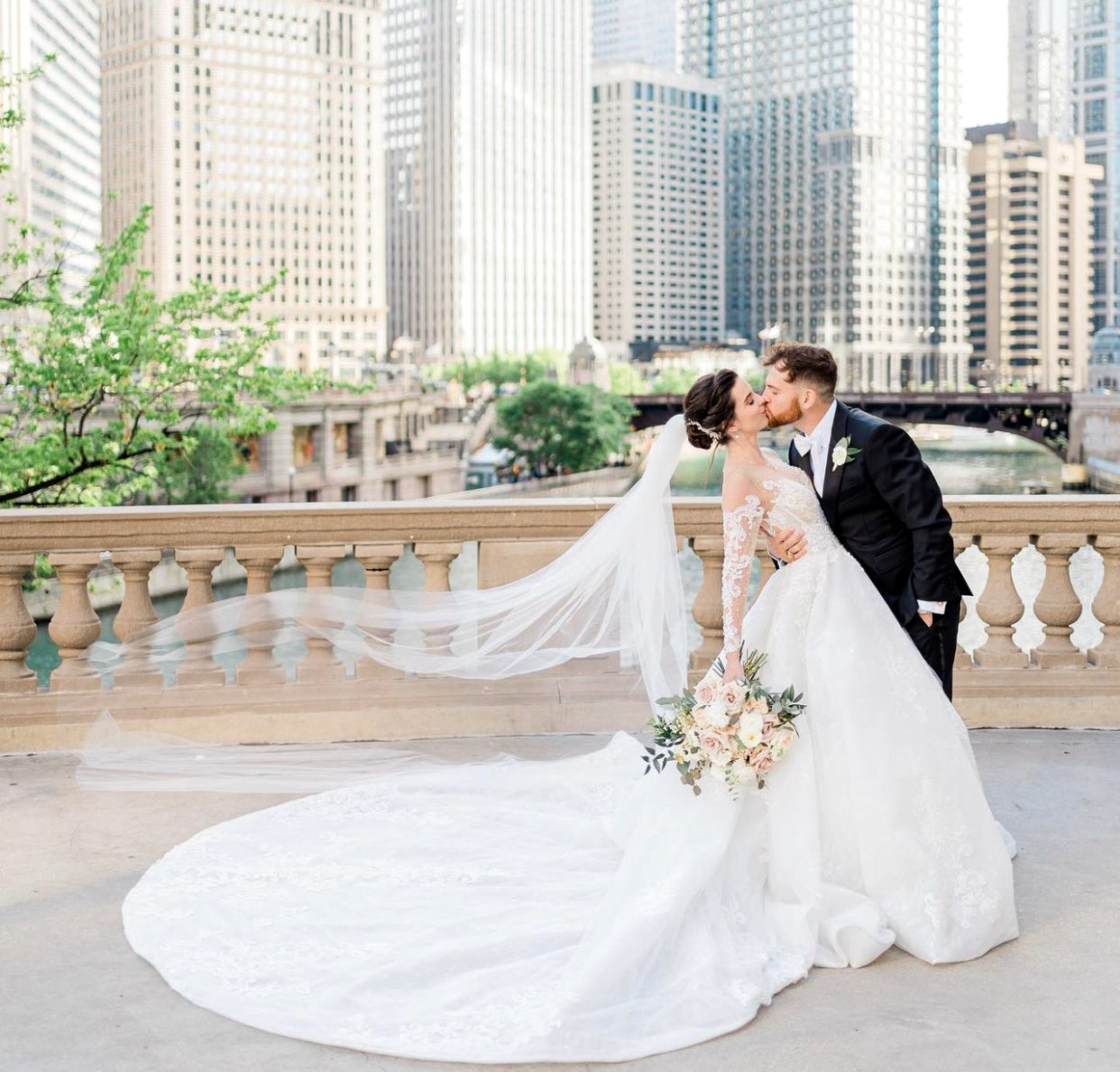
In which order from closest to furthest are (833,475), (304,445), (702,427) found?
(702,427)
(833,475)
(304,445)

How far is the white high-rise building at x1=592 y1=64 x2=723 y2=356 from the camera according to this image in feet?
613

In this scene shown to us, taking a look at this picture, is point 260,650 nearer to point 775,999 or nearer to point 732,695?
point 732,695

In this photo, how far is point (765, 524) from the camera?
4.71m

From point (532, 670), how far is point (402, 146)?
16762 centimetres

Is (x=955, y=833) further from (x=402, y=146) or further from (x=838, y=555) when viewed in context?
(x=402, y=146)

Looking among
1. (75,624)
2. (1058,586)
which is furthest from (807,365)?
(75,624)

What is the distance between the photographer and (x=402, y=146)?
16688 cm

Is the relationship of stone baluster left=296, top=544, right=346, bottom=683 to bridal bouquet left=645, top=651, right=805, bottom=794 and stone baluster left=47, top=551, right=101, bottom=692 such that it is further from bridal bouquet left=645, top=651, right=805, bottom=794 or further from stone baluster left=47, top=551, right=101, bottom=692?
A: bridal bouquet left=645, top=651, right=805, bottom=794

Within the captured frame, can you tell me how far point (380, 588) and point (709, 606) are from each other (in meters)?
1.49

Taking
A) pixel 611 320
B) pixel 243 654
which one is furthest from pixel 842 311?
pixel 243 654

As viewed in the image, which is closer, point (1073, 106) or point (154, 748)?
point (154, 748)

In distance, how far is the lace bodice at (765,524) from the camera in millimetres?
4559

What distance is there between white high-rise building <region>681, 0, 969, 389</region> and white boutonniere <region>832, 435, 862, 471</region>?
168 metres

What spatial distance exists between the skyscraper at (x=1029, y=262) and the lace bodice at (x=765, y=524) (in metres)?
177
